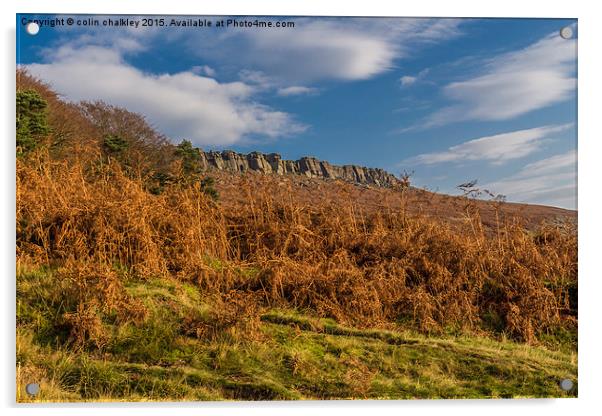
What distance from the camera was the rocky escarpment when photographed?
556 centimetres

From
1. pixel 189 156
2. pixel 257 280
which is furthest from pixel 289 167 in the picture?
pixel 257 280

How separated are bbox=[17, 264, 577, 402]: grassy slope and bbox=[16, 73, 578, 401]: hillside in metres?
0.01

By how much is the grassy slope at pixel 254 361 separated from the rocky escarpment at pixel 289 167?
4.45 feet

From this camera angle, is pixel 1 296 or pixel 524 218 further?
pixel 524 218

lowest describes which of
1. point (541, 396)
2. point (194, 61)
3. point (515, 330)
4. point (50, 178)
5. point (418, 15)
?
point (541, 396)

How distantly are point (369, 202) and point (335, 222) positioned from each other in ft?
1.70

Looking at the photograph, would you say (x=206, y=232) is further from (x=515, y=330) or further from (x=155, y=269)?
(x=515, y=330)

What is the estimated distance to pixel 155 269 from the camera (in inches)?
212

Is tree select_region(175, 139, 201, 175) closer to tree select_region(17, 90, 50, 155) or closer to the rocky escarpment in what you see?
the rocky escarpment

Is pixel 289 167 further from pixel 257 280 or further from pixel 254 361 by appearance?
pixel 254 361

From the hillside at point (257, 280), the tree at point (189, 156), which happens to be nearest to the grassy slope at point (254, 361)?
the hillside at point (257, 280)

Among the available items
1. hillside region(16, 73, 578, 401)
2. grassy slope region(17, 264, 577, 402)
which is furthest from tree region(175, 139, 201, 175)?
grassy slope region(17, 264, 577, 402)

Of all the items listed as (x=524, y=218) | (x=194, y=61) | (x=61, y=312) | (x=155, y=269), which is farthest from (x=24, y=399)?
(x=524, y=218)
